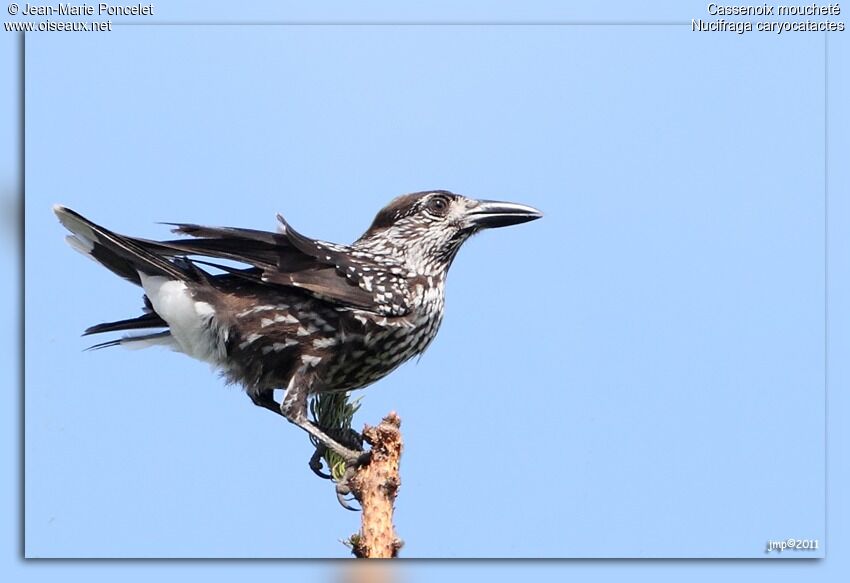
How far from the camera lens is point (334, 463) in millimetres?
5461

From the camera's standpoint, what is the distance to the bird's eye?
6.54 m

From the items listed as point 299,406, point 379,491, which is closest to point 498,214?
point 299,406

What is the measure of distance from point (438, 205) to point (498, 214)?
1.23 ft

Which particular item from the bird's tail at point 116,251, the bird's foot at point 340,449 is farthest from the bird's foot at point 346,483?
the bird's tail at point 116,251

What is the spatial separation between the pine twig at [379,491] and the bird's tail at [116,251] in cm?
164

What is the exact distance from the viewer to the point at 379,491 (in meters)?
4.62

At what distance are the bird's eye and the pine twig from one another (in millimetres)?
2080

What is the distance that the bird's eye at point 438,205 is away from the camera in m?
6.54

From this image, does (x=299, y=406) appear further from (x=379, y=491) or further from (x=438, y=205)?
(x=438, y=205)

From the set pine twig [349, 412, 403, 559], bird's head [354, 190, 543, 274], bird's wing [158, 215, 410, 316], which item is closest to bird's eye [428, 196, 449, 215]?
bird's head [354, 190, 543, 274]

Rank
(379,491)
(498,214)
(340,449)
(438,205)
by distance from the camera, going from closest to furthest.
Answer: (379,491) < (340,449) < (498,214) < (438,205)

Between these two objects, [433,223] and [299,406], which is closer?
[299,406]

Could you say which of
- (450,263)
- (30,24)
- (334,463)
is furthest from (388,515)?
(30,24)

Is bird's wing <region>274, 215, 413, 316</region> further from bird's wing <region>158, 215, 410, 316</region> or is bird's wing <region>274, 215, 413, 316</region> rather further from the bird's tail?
the bird's tail
